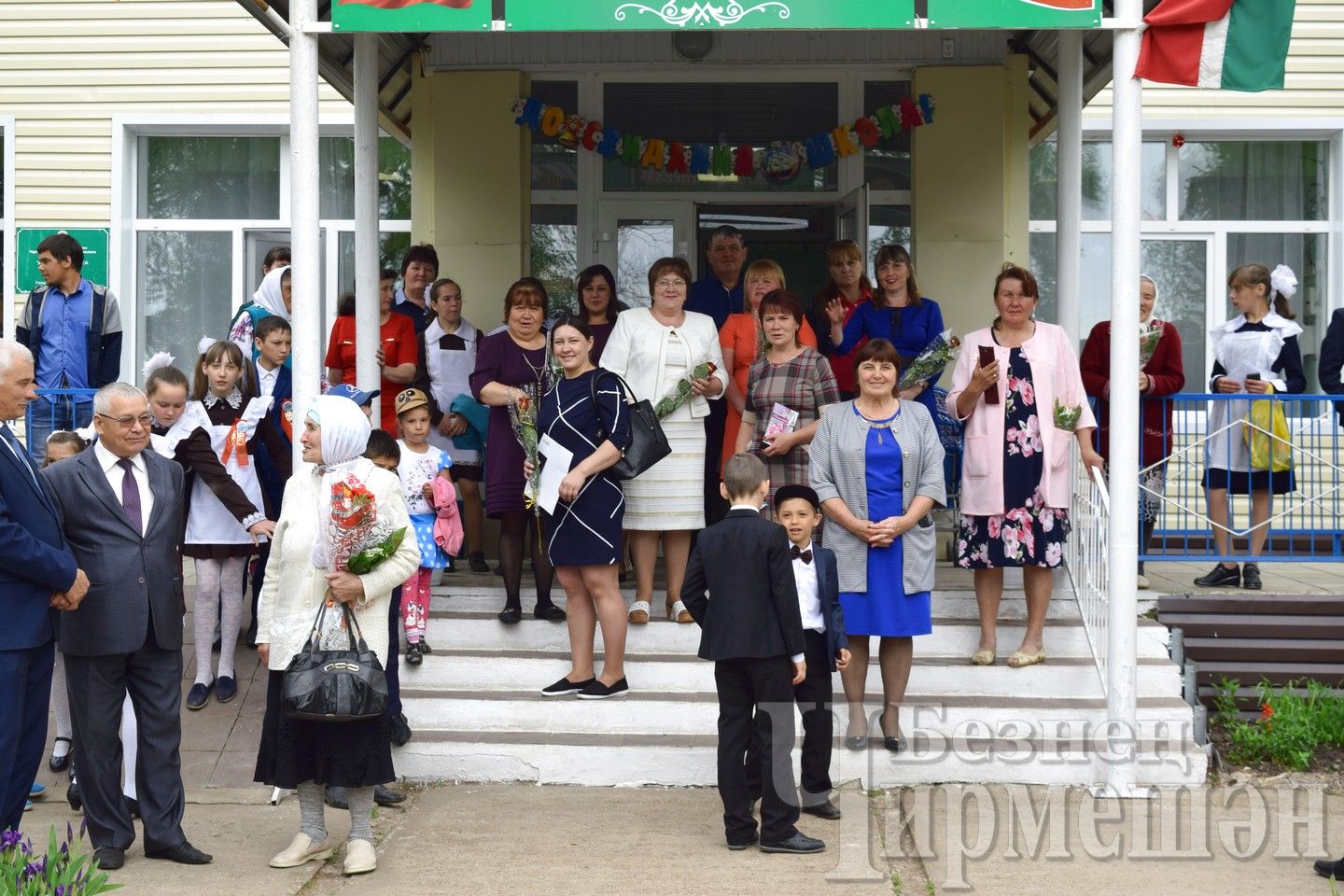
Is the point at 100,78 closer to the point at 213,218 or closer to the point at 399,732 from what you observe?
the point at 213,218

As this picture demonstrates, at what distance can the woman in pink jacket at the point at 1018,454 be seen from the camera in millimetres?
7184

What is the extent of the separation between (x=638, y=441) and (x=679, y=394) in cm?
54

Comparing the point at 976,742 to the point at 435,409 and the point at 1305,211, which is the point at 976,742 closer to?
the point at 435,409

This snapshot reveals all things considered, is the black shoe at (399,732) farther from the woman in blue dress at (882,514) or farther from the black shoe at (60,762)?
the woman in blue dress at (882,514)

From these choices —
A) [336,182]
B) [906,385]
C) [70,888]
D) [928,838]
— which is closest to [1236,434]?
[906,385]

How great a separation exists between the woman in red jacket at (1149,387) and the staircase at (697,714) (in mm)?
1033

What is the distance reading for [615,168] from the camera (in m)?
10.6

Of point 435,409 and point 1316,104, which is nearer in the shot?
point 435,409

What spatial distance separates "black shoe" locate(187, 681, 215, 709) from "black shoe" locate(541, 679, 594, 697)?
169cm

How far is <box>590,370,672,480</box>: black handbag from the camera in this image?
7.03m

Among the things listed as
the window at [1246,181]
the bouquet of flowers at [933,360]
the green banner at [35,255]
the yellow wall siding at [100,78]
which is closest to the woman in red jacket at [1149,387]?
the bouquet of flowers at [933,360]

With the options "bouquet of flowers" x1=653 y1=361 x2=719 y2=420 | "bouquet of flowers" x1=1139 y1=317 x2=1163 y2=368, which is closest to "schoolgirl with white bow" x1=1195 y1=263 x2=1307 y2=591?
"bouquet of flowers" x1=1139 y1=317 x2=1163 y2=368

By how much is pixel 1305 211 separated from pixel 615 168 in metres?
6.17

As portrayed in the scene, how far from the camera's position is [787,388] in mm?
7363
